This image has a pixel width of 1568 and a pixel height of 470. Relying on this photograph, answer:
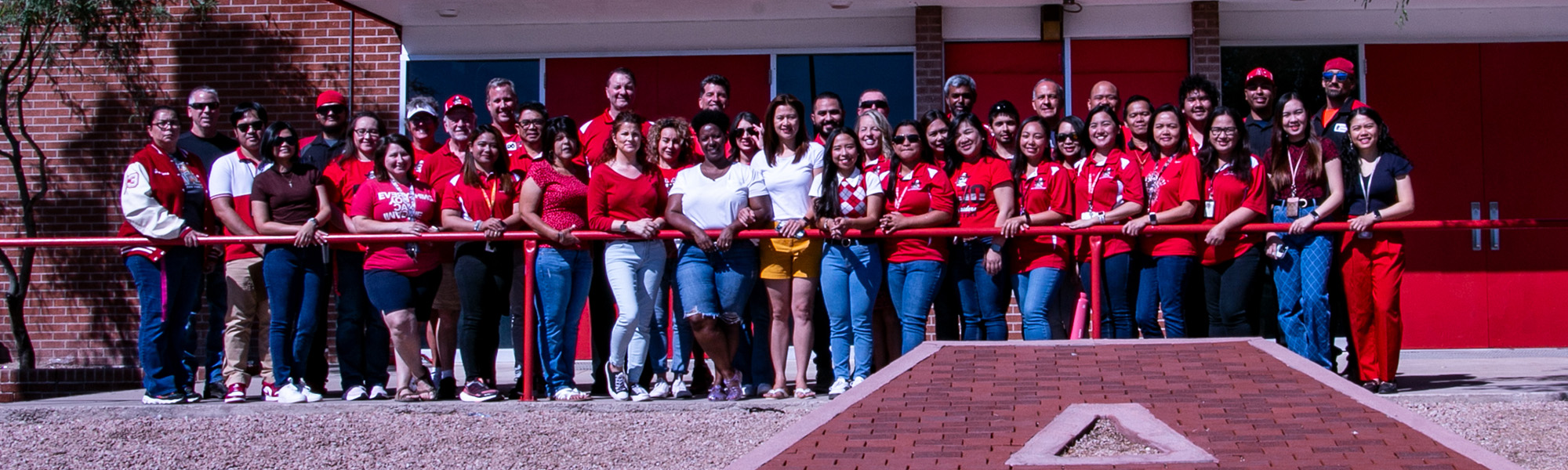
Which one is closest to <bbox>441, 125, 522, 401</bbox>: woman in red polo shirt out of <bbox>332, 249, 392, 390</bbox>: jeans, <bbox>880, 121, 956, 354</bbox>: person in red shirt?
<bbox>332, 249, 392, 390</bbox>: jeans

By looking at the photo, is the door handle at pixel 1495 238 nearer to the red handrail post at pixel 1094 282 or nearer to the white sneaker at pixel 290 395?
the red handrail post at pixel 1094 282

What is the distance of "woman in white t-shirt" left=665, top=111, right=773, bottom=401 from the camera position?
6.75 metres

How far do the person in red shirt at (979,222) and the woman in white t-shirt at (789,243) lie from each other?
0.73 metres

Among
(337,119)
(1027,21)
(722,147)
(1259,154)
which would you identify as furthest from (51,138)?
(1259,154)

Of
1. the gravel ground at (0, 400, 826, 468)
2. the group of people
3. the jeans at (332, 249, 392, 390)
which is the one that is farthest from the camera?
the jeans at (332, 249, 392, 390)

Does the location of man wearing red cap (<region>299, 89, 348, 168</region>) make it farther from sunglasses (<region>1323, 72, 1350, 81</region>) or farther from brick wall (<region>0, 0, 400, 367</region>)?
sunglasses (<region>1323, 72, 1350, 81</region>)

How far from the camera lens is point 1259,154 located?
23.9ft

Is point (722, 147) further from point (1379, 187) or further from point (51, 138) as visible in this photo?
point (51, 138)

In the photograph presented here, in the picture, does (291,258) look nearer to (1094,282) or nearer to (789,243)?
(789,243)

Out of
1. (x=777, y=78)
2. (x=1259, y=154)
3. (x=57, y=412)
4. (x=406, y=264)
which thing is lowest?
(x=57, y=412)

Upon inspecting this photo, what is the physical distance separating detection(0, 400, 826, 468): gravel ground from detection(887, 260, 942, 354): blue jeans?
0.57 meters

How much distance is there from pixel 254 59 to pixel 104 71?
1182 millimetres

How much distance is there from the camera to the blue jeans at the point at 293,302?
22.9 ft

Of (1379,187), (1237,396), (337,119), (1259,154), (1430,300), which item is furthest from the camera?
(1430,300)
